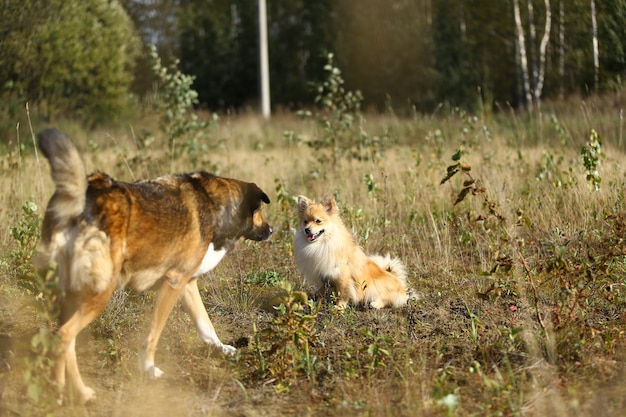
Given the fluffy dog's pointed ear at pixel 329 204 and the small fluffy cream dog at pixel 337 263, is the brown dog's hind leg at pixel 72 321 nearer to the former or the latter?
the small fluffy cream dog at pixel 337 263

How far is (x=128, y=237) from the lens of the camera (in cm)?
361

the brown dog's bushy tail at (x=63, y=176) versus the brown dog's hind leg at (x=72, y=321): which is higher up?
the brown dog's bushy tail at (x=63, y=176)

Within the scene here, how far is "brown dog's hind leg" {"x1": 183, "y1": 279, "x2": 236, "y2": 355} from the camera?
4.44 meters

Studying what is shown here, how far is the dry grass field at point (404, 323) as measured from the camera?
3594 millimetres

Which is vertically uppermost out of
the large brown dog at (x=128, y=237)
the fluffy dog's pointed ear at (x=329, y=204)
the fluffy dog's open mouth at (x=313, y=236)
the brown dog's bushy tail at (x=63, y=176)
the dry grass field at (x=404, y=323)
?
the brown dog's bushy tail at (x=63, y=176)

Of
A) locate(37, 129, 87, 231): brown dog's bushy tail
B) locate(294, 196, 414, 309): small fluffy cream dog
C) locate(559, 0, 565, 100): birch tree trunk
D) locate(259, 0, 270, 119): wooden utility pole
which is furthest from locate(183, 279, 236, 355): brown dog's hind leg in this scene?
locate(559, 0, 565, 100): birch tree trunk

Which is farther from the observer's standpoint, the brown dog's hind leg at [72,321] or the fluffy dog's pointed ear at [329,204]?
the fluffy dog's pointed ear at [329,204]

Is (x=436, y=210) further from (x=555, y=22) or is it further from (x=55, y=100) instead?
(x=555, y=22)

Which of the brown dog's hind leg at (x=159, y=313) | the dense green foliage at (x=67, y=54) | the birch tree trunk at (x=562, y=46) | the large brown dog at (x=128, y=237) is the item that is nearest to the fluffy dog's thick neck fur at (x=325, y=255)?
the large brown dog at (x=128, y=237)

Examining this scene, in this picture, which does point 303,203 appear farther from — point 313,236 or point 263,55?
point 263,55

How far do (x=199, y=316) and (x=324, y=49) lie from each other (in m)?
5.90

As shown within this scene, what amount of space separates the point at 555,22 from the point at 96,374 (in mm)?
22604

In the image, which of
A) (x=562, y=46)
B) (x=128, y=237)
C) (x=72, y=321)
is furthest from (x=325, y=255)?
(x=562, y=46)

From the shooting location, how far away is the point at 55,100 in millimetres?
17078
